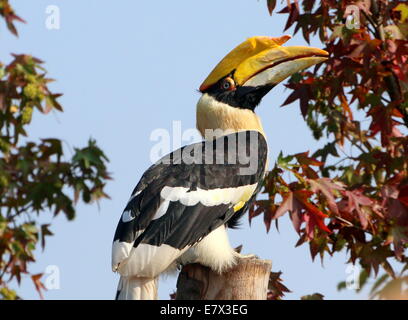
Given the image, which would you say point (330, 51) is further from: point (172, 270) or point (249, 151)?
point (172, 270)

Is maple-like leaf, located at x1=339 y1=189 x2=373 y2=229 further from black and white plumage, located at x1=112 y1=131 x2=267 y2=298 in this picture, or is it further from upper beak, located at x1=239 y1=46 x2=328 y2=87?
upper beak, located at x1=239 y1=46 x2=328 y2=87

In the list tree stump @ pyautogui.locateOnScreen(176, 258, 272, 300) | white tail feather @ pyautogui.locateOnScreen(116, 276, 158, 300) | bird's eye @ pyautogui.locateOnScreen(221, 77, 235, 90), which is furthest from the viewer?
bird's eye @ pyautogui.locateOnScreen(221, 77, 235, 90)

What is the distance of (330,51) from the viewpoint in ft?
16.1

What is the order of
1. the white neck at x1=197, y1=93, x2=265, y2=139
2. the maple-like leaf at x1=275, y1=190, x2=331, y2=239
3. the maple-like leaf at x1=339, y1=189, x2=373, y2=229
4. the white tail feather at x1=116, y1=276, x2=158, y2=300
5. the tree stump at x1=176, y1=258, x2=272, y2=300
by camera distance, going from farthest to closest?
the white neck at x1=197, y1=93, x2=265, y2=139
the maple-like leaf at x1=339, y1=189, x2=373, y2=229
the maple-like leaf at x1=275, y1=190, x2=331, y2=239
the tree stump at x1=176, y1=258, x2=272, y2=300
the white tail feather at x1=116, y1=276, x2=158, y2=300

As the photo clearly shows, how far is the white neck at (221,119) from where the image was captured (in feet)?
16.6

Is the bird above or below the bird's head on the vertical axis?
below

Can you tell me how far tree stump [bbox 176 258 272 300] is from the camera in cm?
392

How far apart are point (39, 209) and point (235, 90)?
1.60 metres

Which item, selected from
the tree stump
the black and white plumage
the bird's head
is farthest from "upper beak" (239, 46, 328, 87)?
the tree stump

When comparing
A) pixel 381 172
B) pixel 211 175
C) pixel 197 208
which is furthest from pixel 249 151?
pixel 381 172

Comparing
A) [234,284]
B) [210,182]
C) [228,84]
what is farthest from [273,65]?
[234,284]

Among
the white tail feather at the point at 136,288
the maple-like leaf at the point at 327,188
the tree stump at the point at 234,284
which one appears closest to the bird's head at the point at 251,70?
the maple-like leaf at the point at 327,188

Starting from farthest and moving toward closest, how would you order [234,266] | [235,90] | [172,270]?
[235,90] < [172,270] < [234,266]
